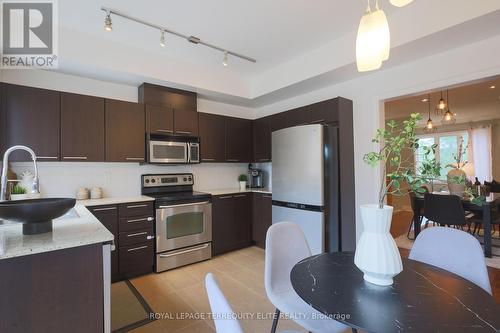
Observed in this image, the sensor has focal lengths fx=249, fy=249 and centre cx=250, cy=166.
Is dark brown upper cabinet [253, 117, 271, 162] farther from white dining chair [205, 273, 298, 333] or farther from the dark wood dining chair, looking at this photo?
white dining chair [205, 273, 298, 333]

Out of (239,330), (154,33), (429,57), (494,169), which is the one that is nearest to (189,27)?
(154,33)

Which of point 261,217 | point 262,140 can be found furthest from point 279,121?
point 261,217

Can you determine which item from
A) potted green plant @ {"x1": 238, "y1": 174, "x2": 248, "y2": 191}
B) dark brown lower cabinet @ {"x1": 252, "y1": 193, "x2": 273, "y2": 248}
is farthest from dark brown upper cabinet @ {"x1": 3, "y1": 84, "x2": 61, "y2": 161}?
dark brown lower cabinet @ {"x1": 252, "y1": 193, "x2": 273, "y2": 248}

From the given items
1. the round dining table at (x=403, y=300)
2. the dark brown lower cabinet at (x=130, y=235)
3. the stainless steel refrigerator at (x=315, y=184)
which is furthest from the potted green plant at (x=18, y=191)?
the stainless steel refrigerator at (x=315, y=184)

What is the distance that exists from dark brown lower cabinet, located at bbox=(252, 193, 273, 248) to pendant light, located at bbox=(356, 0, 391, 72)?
2590mm

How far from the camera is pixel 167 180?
3488mm

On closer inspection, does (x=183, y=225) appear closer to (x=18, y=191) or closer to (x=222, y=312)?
(x=18, y=191)

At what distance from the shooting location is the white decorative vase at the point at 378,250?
1.07 m

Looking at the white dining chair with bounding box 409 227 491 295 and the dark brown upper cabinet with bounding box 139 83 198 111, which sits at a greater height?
the dark brown upper cabinet with bounding box 139 83 198 111

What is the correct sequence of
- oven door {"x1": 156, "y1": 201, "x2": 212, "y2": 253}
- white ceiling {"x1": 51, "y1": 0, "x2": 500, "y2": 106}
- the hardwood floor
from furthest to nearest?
oven door {"x1": 156, "y1": 201, "x2": 212, "y2": 253}
the hardwood floor
white ceiling {"x1": 51, "y1": 0, "x2": 500, "y2": 106}

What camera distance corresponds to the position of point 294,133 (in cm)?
310

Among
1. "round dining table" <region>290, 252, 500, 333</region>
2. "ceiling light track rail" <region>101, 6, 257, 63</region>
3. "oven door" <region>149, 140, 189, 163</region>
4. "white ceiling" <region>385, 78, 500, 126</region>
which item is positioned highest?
"ceiling light track rail" <region>101, 6, 257, 63</region>

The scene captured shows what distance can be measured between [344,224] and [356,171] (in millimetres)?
683

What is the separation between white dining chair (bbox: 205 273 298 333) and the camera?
71cm
